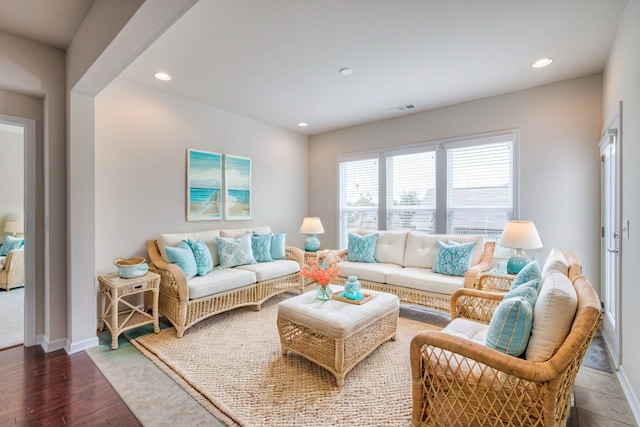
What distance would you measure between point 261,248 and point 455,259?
2.50 metres

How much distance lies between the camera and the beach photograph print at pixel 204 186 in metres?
3.99

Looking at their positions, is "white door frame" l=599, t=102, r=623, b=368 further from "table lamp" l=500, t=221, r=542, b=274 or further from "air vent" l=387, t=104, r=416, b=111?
"air vent" l=387, t=104, r=416, b=111

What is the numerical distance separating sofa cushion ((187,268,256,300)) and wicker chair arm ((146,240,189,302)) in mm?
79

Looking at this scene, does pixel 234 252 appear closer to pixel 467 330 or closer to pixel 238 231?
pixel 238 231

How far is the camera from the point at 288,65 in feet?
9.86

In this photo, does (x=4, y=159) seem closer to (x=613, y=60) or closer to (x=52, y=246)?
(x=52, y=246)

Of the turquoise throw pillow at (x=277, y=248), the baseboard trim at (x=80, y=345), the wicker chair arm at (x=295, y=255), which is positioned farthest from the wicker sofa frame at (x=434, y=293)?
the baseboard trim at (x=80, y=345)

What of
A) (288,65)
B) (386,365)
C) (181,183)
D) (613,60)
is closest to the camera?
(386,365)

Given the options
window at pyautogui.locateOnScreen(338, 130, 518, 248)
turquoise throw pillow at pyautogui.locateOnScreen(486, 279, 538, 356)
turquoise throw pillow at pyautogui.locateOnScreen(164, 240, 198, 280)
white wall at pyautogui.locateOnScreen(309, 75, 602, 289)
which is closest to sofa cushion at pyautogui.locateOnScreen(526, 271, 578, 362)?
turquoise throw pillow at pyautogui.locateOnScreen(486, 279, 538, 356)

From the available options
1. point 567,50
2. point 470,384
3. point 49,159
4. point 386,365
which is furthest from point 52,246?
point 567,50

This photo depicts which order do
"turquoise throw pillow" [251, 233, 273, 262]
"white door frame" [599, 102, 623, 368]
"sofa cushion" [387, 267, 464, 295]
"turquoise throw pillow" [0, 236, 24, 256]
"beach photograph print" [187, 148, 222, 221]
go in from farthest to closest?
"turquoise throw pillow" [0, 236, 24, 256] → "turquoise throw pillow" [251, 233, 273, 262] → "beach photograph print" [187, 148, 222, 221] → "sofa cushion" [387, 267, 464, 295] → "white door frame" [599, 102, 623, 368]

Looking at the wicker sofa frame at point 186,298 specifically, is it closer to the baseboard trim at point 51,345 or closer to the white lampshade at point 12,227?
the baseboard trim at point 51,345

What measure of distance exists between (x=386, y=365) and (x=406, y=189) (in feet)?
9.59

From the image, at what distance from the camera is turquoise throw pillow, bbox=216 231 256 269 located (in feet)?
12.2
